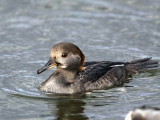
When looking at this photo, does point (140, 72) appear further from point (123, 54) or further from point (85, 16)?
point (85, 16)

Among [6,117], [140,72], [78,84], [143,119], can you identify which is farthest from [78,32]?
[143,119]

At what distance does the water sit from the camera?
10.7 m

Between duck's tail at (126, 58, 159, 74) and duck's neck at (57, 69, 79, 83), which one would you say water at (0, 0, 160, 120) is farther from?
duck's neck at (57, 69, 79, 83)

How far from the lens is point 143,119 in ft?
24.6

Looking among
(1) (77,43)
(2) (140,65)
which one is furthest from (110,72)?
(1) (77,43)

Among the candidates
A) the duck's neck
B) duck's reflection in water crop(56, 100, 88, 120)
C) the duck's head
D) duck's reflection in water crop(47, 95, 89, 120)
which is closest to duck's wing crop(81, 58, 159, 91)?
the duck's neck

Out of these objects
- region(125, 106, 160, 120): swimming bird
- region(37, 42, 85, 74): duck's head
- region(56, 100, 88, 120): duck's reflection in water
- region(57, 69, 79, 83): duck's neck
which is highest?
region(37, 42, 85, 74): duck's head

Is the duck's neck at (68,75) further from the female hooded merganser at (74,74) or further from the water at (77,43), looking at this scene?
the water at (77,43)

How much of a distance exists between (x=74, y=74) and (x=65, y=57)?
503 millimetres

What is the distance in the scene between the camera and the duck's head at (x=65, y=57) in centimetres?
1159

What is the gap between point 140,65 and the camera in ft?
44.1

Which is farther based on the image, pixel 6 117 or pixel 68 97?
pixel 68 97

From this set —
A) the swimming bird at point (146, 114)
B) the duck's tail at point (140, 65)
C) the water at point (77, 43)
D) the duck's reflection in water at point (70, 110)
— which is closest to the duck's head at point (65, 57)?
the water at point (77, 43)

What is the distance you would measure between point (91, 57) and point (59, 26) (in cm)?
281
